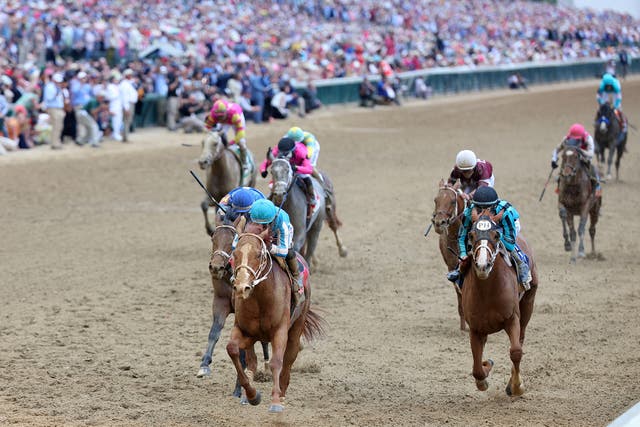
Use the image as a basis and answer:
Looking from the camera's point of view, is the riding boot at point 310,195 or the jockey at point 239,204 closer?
the jockey at point 239,204

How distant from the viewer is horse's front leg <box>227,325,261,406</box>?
7.84 metres

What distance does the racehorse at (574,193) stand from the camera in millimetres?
15047

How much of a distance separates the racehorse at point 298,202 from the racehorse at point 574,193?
3441 millimetres

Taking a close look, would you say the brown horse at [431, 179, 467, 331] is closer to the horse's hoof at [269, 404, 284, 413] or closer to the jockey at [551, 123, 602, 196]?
the horse's hoof at [269, 404, 284, 413]

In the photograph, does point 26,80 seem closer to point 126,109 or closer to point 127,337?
point 126,109

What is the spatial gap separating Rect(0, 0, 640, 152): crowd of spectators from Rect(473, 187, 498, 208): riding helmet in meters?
15.9

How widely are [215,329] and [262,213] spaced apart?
156 centimetres

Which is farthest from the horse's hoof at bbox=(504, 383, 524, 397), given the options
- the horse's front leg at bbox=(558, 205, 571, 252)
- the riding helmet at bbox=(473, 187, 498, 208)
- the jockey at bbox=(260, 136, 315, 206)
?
the horse's front leg at bbox=(558, 205, 571, 252)

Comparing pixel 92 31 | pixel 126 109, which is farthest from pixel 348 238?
pixel 92 31

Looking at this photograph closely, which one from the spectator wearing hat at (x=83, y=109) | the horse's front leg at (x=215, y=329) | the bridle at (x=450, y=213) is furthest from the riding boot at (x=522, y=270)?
Answer: the spectator wearing hat at (x=83, y=109)

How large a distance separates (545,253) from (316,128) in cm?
1465

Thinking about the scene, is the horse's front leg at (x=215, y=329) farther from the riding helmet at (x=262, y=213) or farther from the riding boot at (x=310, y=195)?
the riding boot at (x=310, y=195)

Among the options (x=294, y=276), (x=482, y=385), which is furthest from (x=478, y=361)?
(x=294, y=276)

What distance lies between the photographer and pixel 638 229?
17984 mm
